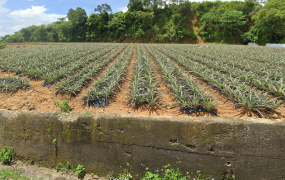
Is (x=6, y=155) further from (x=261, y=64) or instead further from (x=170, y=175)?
(x=261, y=64)

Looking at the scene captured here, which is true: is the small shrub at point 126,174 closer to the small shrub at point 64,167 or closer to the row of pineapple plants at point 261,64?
the small shrub at point 64,167

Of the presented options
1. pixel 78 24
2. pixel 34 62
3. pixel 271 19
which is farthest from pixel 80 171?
pixel 78 24

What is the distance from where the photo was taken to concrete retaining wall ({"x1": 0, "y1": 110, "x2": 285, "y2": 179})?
1891 mm

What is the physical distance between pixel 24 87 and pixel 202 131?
5.56 m

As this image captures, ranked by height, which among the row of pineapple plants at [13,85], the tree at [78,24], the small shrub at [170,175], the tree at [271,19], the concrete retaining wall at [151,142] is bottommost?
the small shrub at [170,175]

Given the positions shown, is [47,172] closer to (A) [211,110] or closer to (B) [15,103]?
(B) [15,103]

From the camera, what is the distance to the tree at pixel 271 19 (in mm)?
25156

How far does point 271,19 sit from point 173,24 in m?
21.2

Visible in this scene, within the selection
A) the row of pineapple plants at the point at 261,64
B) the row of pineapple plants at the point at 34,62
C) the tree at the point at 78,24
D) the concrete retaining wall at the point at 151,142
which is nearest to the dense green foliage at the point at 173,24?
the tree at the point at 78,24

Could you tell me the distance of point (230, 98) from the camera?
3.41m

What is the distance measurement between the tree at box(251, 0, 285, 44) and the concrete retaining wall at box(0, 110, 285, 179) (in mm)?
34900

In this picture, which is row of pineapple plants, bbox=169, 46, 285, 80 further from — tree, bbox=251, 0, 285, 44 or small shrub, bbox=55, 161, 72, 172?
tree, bbox=251, 0, 285, 44

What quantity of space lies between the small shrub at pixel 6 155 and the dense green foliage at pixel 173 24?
38.4 metres

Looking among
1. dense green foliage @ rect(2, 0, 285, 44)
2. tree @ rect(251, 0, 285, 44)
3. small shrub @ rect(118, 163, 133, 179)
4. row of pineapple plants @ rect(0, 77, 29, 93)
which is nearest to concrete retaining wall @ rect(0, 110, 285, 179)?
small shrub @ rect(118, 163, 133, 179)
